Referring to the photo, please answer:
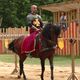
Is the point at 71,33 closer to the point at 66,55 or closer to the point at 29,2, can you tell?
the point at 66,55

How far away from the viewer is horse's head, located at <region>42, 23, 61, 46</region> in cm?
1574

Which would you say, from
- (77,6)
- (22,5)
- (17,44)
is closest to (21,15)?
(22,5)

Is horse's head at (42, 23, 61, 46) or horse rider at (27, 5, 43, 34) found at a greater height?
horse rider at (27, 5, 43, 34)

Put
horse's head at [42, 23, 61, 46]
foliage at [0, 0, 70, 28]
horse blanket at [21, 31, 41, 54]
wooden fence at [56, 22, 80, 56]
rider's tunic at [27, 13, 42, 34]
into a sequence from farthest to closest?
foliage at [0, 0, 70, 28]
wooden fence at [56, 22, 80, 56]
rider's tunic at [27, 13, 42, 34]
horse blanket at [21, 31, 41, 54]
horse's head at [42, 23, 61, 46]

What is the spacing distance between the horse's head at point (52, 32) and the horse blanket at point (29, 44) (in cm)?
44

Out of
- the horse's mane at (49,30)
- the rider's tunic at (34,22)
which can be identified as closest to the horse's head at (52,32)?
the horse's mane at (49,30)

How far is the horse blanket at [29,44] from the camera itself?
1623cm


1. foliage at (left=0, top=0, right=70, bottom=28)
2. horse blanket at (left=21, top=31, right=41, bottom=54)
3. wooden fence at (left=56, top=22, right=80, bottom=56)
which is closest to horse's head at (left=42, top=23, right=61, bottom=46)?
horse blanket at (left=21, top=31, right=41, bottom=54)

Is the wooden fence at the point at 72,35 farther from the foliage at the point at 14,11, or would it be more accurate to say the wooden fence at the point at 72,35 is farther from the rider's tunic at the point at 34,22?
the foliage at the point at 14,11

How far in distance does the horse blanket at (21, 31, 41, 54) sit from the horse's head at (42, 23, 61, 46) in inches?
17.2

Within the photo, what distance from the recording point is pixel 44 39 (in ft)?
52.3

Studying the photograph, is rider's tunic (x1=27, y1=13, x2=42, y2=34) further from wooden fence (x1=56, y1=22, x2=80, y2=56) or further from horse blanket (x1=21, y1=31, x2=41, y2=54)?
wooden fence (x1=56, y1=22, x2=80, y2=56)

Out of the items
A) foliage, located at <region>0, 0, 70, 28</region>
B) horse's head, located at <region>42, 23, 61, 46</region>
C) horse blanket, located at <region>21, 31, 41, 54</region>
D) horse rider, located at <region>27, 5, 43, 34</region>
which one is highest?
horse rider, located at <region>27, 5, 43, 34</region>

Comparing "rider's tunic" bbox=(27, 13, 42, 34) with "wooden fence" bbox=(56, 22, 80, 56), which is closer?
"rider's tunic" bbox=(27, 13, 42, 34)
